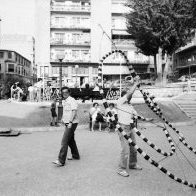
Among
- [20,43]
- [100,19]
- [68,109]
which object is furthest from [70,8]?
[68,109]

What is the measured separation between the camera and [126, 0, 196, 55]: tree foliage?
36.7 m

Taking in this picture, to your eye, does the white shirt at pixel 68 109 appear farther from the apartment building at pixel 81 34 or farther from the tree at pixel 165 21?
the apartment building at pixel 81 34

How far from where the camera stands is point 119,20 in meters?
54.0

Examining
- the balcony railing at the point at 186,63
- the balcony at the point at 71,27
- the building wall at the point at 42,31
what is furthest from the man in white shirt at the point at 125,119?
the balcony railing at the point at 186,63

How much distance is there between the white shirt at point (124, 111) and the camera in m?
8.00

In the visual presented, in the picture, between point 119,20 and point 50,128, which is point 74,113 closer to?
point 50,128

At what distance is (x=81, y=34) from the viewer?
5353 centimetres

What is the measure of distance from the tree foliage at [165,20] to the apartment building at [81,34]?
45.4 ft

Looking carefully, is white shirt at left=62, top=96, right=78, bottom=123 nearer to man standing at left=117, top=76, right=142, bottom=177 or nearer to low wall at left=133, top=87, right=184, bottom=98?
man standing at left=117, top=76, right=142, bottom=177

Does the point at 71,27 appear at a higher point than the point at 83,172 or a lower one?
higher

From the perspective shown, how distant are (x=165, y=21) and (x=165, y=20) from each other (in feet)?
0.33

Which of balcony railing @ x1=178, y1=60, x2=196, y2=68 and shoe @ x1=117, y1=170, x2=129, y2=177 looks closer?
shoe @ x1=117, y1=170, x2=129, y2=177

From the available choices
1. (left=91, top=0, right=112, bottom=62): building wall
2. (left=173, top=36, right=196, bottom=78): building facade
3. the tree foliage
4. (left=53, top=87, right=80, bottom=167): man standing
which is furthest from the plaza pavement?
(left=173, top=36, right=196, bottom=78): building facade

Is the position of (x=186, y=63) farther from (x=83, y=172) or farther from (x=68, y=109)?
(x=83, y=172)
